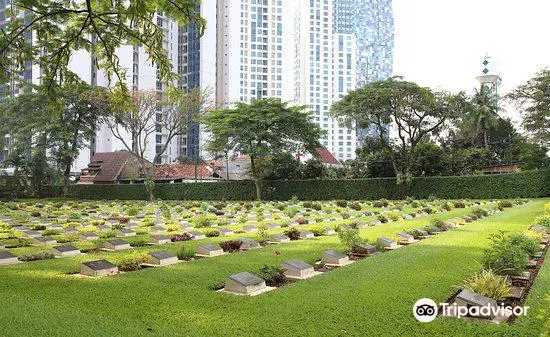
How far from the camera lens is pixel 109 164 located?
→ 5338cm

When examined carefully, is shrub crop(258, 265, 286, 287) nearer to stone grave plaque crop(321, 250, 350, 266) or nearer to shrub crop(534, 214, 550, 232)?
stone grave plaque crop(321, 250, 350, 266)

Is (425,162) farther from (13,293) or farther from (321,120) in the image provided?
(321,120)

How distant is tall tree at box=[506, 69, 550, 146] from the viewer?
31391 millimetres

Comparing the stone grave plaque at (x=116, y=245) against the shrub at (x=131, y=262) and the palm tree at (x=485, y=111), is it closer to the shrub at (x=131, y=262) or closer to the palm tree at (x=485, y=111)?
the shrub at (x=131, y=262)

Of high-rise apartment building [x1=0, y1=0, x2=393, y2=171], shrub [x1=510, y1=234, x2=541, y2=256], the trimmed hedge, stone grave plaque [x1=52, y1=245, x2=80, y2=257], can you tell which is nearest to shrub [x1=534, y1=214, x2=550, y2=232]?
shrub [x1=510, y1=234, x2=541, y2=256]

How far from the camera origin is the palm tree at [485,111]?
47906mm

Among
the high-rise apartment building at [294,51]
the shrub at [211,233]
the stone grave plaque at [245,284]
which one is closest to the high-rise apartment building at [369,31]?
the high-rise apartment building at [294,51]

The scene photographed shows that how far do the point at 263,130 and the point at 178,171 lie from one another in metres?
24.2

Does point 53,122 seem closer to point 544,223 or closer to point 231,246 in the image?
point 231,246

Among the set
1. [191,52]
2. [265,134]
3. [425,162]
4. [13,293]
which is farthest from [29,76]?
[13,293]

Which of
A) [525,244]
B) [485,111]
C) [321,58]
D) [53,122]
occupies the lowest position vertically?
[525,244]

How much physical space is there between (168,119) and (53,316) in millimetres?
35776

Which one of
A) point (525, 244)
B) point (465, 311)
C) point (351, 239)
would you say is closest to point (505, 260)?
point (525, 244)

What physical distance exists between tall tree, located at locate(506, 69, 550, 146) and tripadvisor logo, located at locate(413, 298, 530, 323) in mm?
30729
